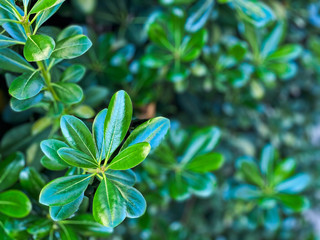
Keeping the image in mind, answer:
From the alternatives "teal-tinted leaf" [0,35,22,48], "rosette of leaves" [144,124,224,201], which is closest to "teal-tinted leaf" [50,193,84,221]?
"teal-tinted leaf" [0,35,22,48]

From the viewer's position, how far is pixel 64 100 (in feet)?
1.71

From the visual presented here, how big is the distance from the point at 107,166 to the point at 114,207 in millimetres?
55

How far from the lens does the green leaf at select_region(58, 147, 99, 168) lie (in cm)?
41

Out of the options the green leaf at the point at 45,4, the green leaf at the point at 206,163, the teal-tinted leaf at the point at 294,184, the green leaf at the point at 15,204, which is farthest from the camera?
the teal-tinted leaf at the point at 294,184

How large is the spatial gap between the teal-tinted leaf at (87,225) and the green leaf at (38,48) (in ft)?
0.84

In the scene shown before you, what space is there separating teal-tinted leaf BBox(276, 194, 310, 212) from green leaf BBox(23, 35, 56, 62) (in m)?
0.63

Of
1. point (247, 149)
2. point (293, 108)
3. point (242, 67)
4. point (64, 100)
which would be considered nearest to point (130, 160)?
point (64, 100)

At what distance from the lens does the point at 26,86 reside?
1.49 ft

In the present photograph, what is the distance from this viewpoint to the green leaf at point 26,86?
0.44m

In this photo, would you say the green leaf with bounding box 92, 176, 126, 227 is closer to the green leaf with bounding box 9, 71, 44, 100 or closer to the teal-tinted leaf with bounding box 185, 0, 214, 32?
the green leaf with bounding box 9, 71, 44, 100

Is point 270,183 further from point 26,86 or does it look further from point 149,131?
point 26,86

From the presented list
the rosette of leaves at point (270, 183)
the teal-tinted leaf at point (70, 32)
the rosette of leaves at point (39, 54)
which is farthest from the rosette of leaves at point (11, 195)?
the rosette of leaves at point (270, 183)

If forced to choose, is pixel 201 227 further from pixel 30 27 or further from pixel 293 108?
pixel 30 27

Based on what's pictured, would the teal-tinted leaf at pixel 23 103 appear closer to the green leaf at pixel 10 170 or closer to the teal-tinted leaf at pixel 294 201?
the green leaf at pixel 10 170
